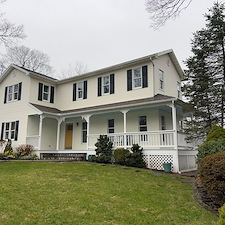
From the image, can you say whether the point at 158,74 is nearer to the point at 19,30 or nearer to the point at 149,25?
the point at 149,25

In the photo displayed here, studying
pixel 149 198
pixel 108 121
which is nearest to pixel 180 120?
pixel 108 121

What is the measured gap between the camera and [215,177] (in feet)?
17.4

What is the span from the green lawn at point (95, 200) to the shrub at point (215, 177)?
1.67ft

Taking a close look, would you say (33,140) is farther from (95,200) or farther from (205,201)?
(205,201)

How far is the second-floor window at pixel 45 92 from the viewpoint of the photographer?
1831cm

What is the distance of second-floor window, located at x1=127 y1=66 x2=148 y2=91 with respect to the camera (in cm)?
1473

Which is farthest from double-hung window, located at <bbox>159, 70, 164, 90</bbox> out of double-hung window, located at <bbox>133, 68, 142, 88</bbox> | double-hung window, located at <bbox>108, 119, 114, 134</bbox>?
double-hung window, located at <bbox>108, 119, 114, 134</bbox>

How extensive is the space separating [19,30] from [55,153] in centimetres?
918

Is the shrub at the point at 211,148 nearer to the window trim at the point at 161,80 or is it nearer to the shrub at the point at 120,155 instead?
the shrub at the point at 120,155

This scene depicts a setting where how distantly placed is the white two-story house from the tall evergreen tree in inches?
47.3

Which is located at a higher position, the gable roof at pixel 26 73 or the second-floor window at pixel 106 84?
the gable roof at pixel 26 73

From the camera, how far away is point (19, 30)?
52.9ft

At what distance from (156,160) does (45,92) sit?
11.1 meters

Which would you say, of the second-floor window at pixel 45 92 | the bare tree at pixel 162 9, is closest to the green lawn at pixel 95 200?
the bare tree at pixel 162 9
